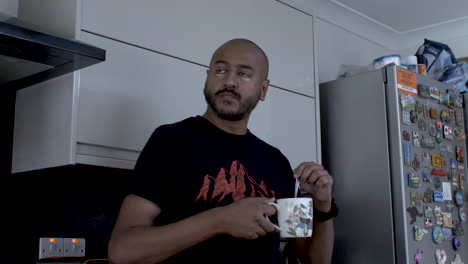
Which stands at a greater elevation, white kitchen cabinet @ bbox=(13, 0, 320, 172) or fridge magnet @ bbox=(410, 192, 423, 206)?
white kitchen cabinet @ bbox=(13, 0, 320, 172)

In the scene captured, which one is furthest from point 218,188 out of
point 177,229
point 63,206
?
point 63,206

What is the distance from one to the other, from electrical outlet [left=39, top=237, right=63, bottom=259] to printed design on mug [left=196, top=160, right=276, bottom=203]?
0.59 metres

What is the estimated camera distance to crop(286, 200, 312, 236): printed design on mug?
1076 mm

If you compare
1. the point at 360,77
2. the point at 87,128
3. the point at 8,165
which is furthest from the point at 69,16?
the point at 360,77

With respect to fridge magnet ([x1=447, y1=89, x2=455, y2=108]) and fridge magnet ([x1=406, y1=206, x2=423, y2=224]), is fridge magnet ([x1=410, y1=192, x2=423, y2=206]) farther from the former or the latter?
fridge magnet ([x1=447, y1=89, x2=455, y2=108])

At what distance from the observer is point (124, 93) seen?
1605 millimetres

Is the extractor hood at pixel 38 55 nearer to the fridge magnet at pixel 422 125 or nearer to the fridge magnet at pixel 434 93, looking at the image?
the fridge magnet at pixel 422 125

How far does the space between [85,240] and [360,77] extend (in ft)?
3.98

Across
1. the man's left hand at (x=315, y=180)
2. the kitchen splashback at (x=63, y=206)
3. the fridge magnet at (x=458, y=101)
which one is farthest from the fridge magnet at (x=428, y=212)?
the kitchen splashback at (x=63, y=206)

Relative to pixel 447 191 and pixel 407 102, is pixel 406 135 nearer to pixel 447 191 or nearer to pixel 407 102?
pixel 407 102

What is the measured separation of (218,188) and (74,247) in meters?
0.65

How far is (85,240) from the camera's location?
175 centimetres

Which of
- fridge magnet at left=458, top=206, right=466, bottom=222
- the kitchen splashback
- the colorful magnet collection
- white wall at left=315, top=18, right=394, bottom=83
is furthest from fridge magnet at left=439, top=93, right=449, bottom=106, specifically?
the kitchen splashback

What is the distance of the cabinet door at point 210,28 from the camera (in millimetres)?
1602
